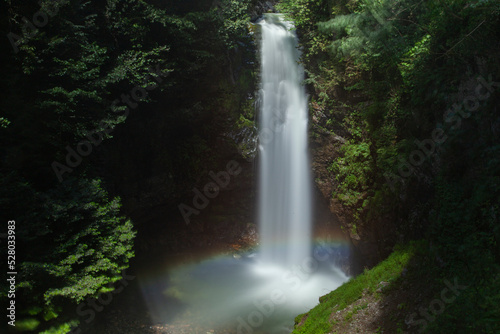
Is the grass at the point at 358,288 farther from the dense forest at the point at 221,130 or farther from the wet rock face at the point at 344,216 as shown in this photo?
the wet rock face at the point at 344,216

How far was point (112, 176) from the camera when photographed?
11258 millimetres

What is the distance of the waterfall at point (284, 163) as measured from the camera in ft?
44.3

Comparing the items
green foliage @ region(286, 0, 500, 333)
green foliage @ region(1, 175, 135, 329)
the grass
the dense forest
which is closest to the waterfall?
the dense forest

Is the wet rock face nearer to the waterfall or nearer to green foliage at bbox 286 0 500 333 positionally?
green foliage at bbox 286 0 500 333

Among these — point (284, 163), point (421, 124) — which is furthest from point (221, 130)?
point (421, 124)

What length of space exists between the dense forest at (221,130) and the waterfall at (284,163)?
0.61 m

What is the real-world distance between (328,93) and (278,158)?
11.3ft

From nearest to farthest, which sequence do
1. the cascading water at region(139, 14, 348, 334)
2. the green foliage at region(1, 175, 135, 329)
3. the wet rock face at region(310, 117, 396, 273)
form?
Answer: the green foliage at region(1, 175, 135, 329) → the wet rock face at region(310, 117, 396, 273) → the cascading water at region(139, 14, 348, 334)

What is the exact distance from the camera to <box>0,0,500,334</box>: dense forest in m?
6.52

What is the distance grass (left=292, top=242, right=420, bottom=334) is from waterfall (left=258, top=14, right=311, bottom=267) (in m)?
4.95

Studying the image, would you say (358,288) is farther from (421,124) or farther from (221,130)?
(221,130)


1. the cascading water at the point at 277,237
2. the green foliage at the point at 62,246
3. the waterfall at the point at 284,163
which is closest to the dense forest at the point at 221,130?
the green foliage at the point at 62,246

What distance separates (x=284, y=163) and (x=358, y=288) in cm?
656

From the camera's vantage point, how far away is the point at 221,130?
1359 centimetres
